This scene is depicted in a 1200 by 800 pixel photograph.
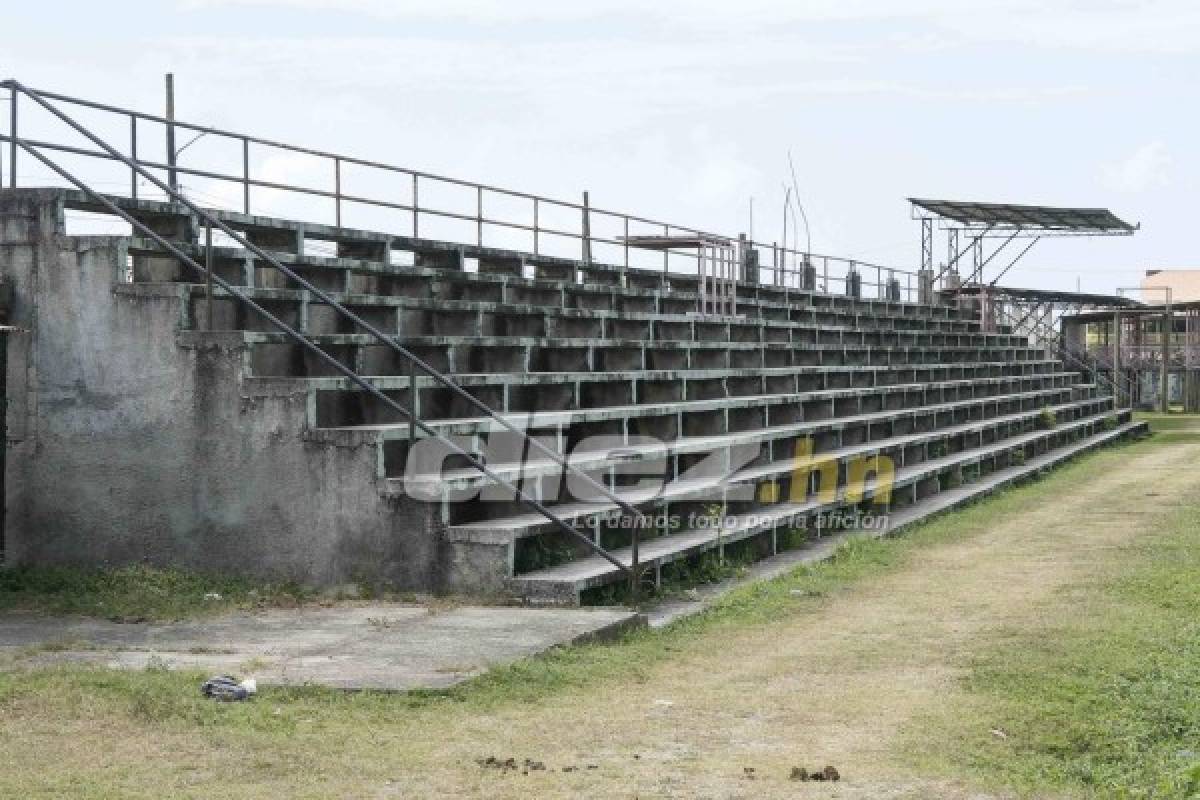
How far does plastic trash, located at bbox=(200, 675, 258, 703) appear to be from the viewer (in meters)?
8.33

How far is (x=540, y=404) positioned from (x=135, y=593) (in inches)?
206

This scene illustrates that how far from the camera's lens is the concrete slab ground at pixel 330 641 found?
9109mm

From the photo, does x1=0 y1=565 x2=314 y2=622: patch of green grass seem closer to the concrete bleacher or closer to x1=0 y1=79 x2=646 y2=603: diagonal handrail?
the concrete bleacher

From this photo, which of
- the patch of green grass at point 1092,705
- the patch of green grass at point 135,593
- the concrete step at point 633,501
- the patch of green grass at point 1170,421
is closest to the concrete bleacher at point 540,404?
the concrete step at point 633,501

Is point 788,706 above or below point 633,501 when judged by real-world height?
below

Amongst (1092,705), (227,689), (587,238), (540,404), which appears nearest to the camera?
(227,689)

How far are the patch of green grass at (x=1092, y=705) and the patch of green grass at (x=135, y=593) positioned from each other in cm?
528

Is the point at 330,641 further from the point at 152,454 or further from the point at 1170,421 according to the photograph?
the point at 1170,421

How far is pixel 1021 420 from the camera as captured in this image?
30766mm

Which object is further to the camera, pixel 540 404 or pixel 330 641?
pixel 540 404

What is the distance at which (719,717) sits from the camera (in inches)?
336

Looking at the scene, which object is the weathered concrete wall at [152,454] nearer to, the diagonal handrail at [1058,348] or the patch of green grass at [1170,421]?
the diagonal handrail at [1058,348]

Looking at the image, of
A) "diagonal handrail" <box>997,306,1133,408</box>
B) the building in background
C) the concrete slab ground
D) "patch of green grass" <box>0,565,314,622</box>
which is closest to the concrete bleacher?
"patch of green grass" <box>0,565,314,622</box>

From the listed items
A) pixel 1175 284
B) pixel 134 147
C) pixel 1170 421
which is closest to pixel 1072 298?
pixel 1170 421
